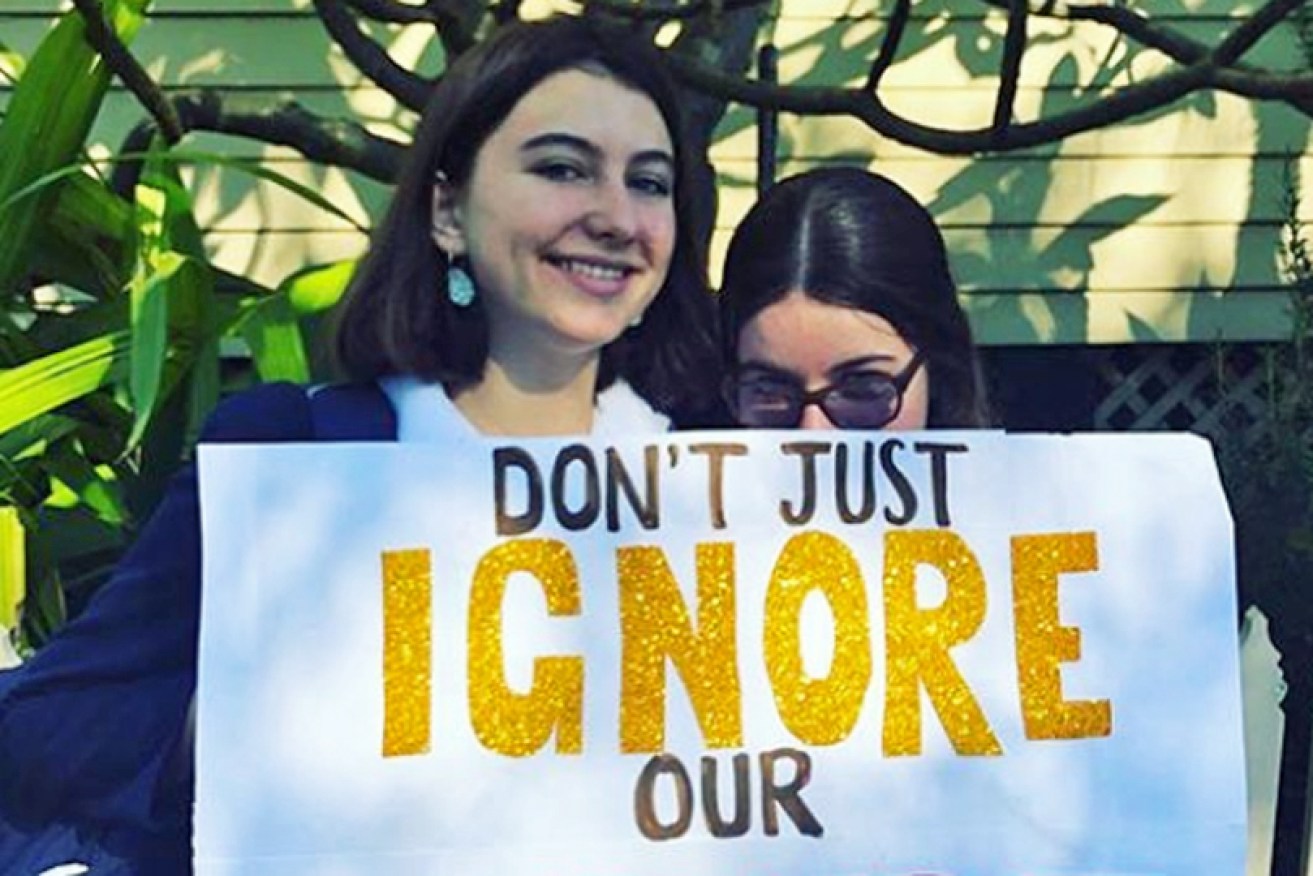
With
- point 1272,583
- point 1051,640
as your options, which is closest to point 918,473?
point 1051,640

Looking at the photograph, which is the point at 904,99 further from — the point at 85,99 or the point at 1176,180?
the point at 85,99

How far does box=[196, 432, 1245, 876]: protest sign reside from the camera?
2049 millimetres

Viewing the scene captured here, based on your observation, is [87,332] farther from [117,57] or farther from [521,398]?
[521,398]

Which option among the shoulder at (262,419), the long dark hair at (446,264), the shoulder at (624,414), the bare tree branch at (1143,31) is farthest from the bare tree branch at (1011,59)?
the shoulder at (262,419)

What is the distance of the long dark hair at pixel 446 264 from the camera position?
7.16 feet

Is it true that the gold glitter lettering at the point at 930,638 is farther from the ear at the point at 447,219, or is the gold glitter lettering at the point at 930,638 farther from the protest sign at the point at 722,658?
the ear at the point at 447,219

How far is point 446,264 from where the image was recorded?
7.33 feet

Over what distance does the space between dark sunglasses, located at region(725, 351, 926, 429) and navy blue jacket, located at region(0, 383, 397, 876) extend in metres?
0.42

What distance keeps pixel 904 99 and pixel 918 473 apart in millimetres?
3572

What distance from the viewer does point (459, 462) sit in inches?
82.6

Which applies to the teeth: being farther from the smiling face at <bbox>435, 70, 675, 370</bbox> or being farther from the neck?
the neck

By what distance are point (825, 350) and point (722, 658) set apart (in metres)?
0.35

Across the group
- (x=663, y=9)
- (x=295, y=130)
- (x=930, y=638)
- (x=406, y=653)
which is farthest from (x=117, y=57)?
(x=930, y=638)

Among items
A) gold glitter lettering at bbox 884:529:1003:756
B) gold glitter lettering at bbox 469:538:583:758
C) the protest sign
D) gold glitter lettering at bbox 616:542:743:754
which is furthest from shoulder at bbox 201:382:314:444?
gold glitter lettering at bbox 884:529:1003:756
